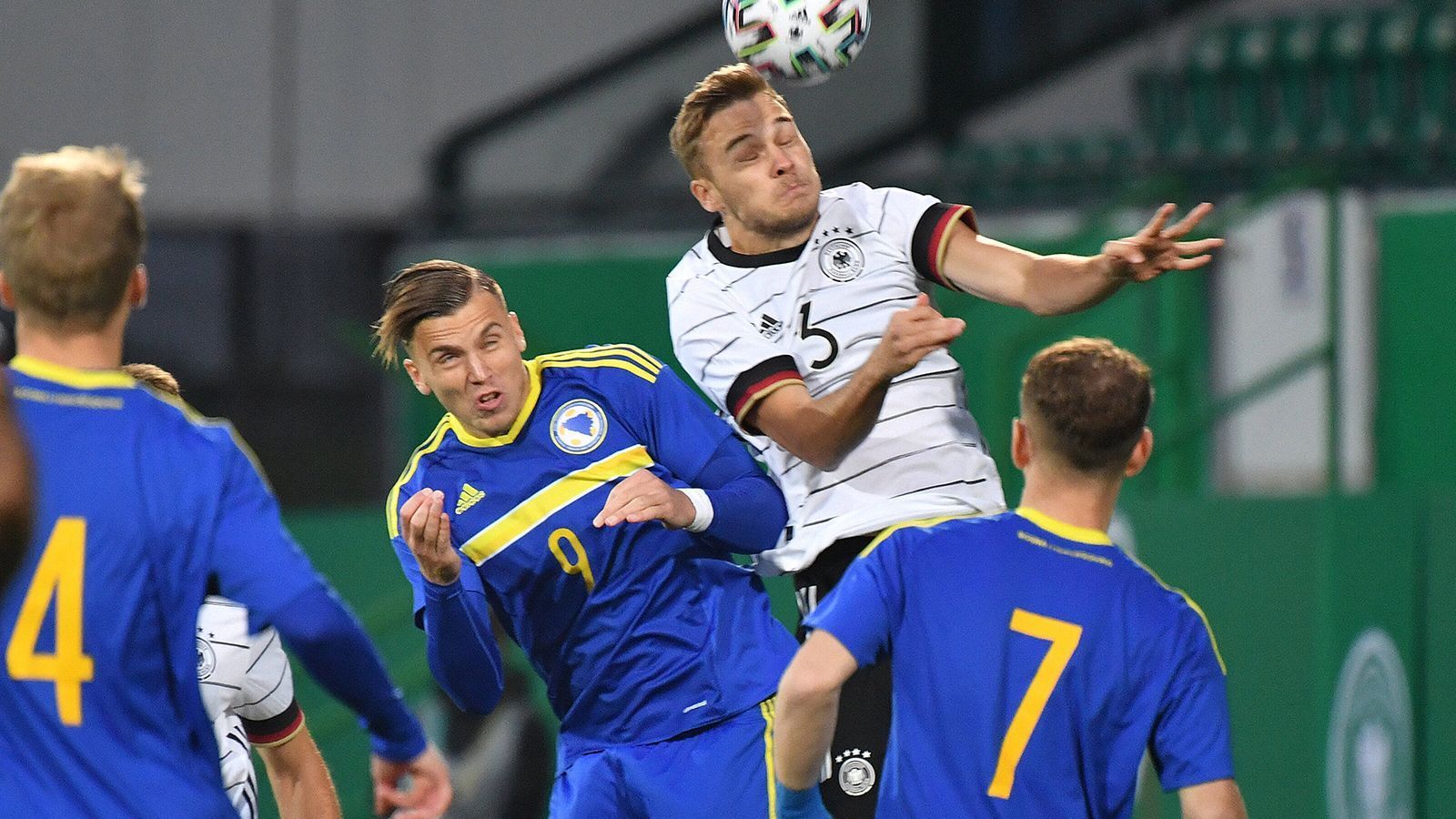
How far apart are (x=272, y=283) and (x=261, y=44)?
146 centimetres

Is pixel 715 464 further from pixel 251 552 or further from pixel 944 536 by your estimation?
pixel 251 552

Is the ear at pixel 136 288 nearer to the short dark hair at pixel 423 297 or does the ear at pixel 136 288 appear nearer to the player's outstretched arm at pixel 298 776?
the short dark hair at pixel 423 297

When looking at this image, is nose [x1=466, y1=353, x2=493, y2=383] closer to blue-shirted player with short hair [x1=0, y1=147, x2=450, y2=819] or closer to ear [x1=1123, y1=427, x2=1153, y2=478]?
blue-shirted player with short hair [x1=0, y1=147, x2=450, y2=819]

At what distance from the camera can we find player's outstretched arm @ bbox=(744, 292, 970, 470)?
355cm

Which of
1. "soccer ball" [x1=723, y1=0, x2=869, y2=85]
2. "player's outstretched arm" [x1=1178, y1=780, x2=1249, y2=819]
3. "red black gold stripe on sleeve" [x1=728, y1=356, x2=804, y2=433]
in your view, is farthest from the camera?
"soccer ball" [x1=723, y1=0, x2=869, y2=85]

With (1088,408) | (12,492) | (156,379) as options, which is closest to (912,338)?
(1088,408)

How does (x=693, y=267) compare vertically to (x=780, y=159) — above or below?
below

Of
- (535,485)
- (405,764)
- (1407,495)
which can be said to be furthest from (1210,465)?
(405,764)

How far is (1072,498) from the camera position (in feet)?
10.4

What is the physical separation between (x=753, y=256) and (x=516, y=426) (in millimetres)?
692

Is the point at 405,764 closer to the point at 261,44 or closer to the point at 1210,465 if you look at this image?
the point at 1210,465

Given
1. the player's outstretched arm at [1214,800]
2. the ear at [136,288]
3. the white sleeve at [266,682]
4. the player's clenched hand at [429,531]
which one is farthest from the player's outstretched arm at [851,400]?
the ear at [136,288]

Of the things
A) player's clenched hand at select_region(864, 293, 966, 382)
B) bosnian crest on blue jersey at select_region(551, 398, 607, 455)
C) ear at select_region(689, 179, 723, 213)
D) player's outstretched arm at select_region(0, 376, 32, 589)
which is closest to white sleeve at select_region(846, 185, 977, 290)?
ear at select_region(689, 179, 723, 213)

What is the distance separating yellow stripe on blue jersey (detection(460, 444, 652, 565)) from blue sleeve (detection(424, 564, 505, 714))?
0.23 ft
